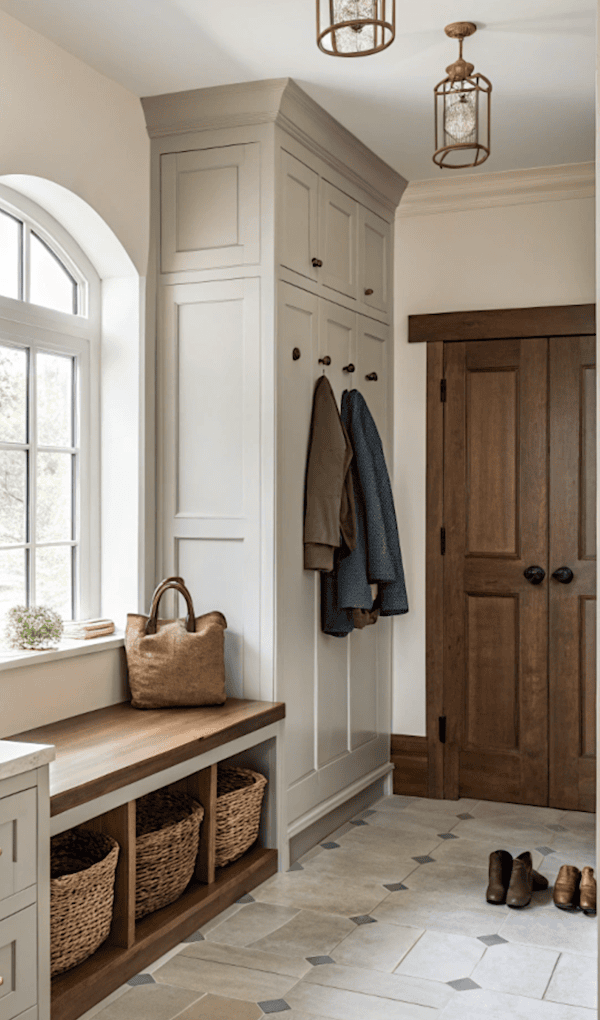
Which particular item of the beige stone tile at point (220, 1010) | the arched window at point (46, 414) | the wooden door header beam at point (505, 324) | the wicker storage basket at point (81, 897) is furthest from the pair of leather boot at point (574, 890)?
the wooden door header beam at point (505, 324)

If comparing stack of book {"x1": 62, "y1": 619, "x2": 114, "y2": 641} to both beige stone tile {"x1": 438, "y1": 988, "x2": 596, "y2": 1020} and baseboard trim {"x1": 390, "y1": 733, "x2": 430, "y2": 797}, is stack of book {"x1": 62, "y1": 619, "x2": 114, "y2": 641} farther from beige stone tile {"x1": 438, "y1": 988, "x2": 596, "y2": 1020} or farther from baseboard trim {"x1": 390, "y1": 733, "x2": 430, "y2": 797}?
baseboard trim {"x1": 390, "y1": 733, "x2": 430, "y2": 797}

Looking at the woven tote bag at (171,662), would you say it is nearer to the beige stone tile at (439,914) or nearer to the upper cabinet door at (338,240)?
the beige stone tile at (439,914)

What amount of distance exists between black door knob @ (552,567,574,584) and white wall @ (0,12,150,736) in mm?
1794

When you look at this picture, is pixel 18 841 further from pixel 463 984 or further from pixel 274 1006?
pixel 463 984

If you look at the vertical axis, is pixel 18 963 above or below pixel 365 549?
below

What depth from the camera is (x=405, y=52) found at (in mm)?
3078

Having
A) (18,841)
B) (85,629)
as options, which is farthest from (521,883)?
(18,841)

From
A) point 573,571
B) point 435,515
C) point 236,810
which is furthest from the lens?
point 435,515

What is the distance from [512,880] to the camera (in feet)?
10.4

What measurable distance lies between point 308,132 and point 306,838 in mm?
2546

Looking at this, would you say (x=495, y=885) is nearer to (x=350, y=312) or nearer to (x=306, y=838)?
(x=306, y=838)

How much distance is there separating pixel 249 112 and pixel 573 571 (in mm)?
2217

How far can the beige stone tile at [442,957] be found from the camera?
2.68 metres

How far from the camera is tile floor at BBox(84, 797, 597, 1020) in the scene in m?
2.48
